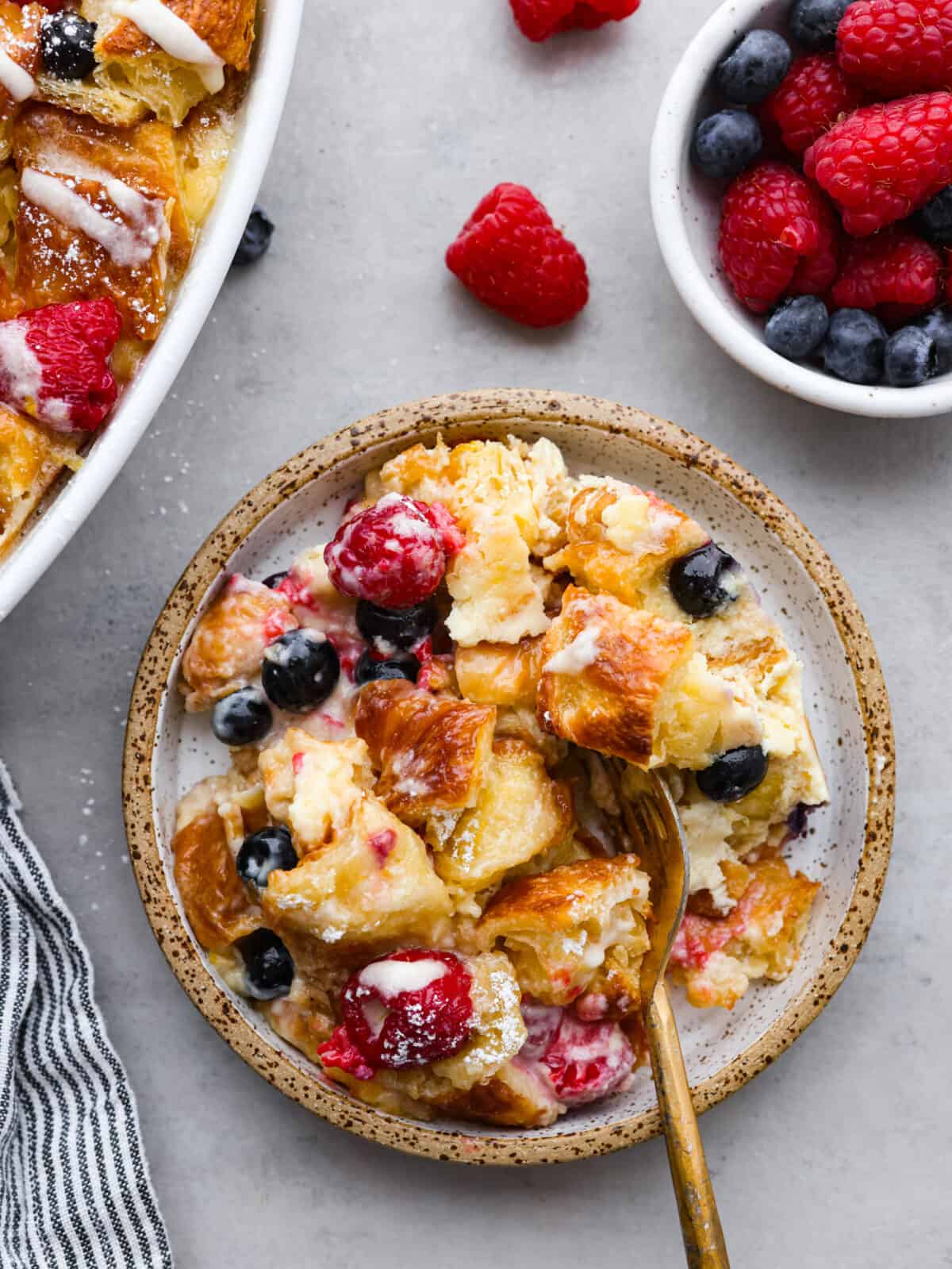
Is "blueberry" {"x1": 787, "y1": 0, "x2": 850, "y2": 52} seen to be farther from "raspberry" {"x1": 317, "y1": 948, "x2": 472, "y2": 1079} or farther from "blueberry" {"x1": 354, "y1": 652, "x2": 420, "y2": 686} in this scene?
"raspberry" {"x1": 317, "y1": 948, "x2": 472, "y2": 1079}

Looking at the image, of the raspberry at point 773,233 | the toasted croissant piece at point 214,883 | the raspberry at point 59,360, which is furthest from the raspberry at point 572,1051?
the raspberry at point 773,233

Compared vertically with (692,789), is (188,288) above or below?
above

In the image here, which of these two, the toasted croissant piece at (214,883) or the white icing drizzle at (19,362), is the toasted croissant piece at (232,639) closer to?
the toasted croissant piece at (214,883)

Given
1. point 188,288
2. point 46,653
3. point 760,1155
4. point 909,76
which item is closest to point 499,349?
point 188,288

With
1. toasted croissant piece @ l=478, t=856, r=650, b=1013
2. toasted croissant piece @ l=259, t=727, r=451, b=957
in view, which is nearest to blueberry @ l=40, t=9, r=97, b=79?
toasted croissant piece @ l=259, t=727, r=451, b=957

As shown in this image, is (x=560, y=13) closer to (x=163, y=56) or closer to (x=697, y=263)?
(x=697, y=263)

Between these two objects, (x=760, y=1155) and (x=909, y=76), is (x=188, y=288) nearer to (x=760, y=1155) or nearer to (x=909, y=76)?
(x=909, y=76)
